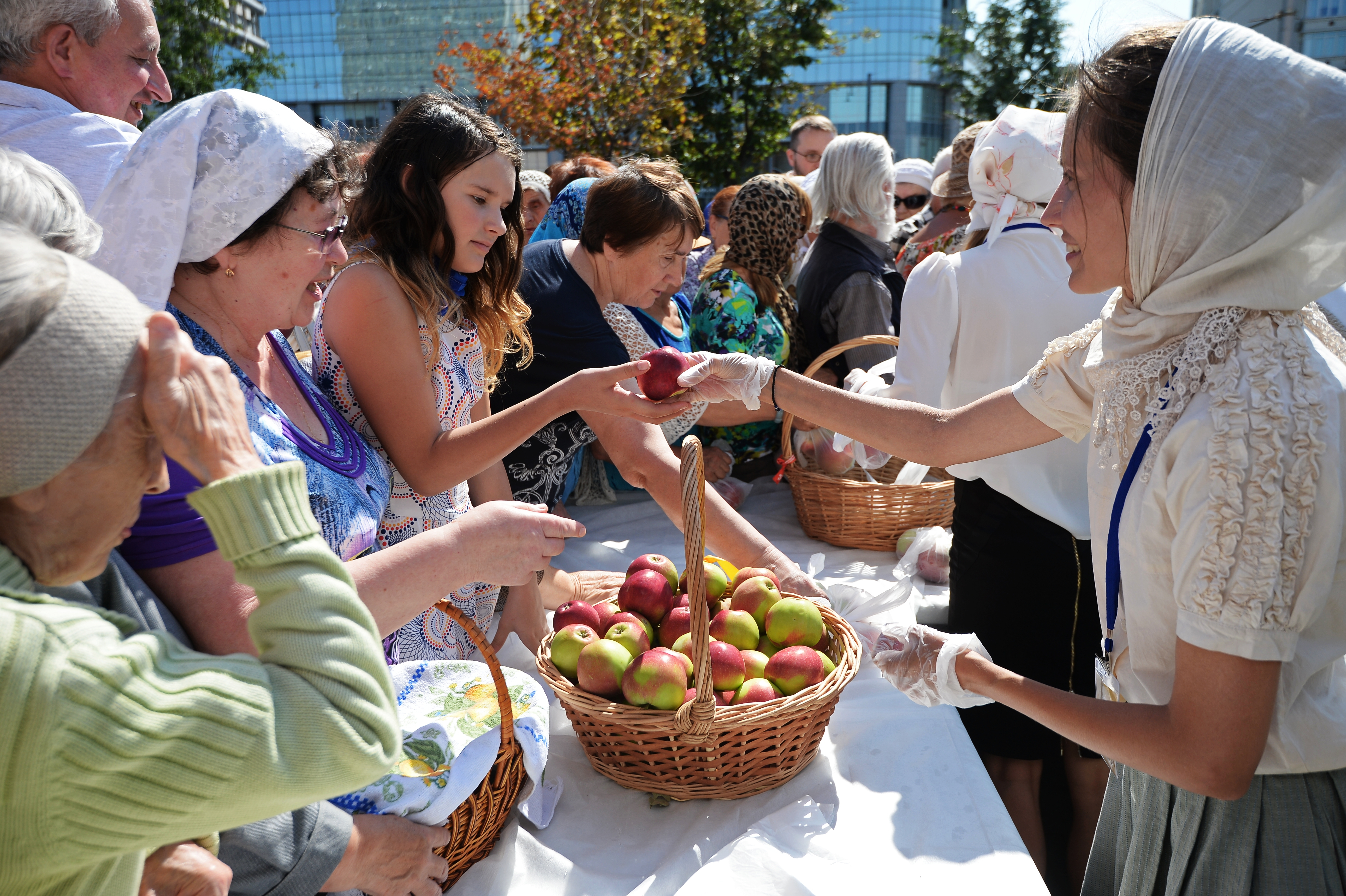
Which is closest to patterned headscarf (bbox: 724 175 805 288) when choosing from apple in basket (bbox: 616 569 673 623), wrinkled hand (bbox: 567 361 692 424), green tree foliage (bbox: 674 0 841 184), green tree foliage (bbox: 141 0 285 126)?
wrinkled hand (bbox: 567 361 692 424)

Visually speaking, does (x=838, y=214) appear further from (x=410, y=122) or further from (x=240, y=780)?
(x=240, y=780)

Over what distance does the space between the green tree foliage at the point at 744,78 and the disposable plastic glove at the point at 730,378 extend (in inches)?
391

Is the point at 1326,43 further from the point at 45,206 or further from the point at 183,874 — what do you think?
the point at 183,874

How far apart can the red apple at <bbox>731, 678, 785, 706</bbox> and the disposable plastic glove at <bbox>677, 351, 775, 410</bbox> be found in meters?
0.76

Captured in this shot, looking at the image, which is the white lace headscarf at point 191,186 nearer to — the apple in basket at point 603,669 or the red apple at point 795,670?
the apple in basket at point 603,669

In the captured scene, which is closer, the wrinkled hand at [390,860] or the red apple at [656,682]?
the wrinkled hand at [390,860]

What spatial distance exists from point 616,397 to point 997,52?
806 inches

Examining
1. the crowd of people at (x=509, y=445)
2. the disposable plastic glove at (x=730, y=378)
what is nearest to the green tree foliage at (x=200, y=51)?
the crowd of people at (x=509, y=445)

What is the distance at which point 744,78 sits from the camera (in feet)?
38.9

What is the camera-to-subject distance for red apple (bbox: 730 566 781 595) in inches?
78.6

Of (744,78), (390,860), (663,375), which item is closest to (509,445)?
(663,375)

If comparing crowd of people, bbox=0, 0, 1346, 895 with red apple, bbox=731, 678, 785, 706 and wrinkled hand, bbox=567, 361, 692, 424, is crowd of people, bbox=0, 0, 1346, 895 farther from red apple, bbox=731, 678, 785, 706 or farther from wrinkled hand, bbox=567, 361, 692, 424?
red apple, bbox=731, 678, 785, 706

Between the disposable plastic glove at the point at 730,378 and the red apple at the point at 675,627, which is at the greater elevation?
the disposable plastic glove at the point at 730,378

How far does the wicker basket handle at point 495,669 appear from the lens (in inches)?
58.5
